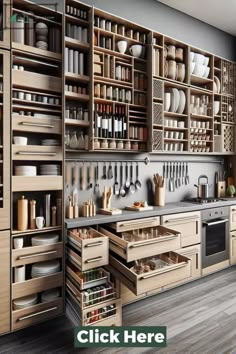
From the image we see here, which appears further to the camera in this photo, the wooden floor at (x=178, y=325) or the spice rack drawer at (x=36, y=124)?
the spice rack drawer at (x=36, y=124)

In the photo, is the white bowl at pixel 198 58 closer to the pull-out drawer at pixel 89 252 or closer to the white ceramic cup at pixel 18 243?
Result: the pull-out drawer at pixel 89 252

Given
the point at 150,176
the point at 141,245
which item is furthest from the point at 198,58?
the point at 141,245

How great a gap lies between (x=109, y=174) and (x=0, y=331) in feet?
5.42

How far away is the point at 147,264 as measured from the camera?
230 centimetres

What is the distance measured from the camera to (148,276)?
1.87m

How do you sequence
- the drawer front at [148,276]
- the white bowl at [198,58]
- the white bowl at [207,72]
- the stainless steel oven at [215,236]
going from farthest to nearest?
1. the white bowl at [207,72]
2. the white bowl at [198,58]
3. the stainless steel oven at [215,236]
4. the drawer front at [148,276]

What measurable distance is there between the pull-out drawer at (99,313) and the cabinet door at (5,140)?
2.66ft

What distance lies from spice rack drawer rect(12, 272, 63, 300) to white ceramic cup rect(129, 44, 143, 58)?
2299 mm

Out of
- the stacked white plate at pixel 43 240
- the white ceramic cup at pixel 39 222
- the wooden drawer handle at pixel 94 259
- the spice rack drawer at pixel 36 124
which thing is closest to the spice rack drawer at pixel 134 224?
the wooden drawer handle at pixel 94 259

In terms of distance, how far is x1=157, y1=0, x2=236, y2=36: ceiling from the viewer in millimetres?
3156

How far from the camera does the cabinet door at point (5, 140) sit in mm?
1966

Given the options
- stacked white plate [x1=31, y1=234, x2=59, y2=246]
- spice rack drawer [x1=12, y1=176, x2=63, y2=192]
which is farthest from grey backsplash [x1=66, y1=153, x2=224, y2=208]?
stacked white plate [x1=31, y1=234, x2=59, y2=246]

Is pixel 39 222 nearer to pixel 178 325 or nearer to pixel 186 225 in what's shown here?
pixel 178 325

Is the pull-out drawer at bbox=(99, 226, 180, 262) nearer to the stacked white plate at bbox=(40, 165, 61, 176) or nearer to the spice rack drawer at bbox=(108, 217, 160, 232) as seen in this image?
the spice rack drawer at bbox=(108, 217, 160, 232)
